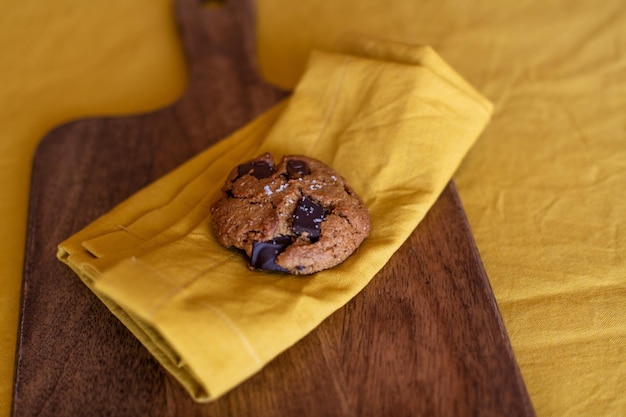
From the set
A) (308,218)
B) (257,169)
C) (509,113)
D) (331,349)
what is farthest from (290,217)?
(509,113)

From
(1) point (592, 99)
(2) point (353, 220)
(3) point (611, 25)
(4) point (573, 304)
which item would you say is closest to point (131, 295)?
(2) point (353, 220)

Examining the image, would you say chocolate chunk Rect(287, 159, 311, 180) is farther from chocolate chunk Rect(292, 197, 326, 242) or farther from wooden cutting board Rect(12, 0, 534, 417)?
wooden cutting board Rect(12, 0, 534, 417)

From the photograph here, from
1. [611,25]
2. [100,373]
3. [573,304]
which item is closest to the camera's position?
[100,373]

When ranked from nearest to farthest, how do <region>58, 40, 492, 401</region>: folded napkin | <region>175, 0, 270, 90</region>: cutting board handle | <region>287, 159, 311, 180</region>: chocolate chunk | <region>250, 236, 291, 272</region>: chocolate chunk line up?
1. <region>58, 40, 492, 401</region>: folded napkin
2. <region>250, 236, 291, 272</region>: chocolate chunk
3. <region>287, 159, 311, 180</region>: chocolate chunk
4. <region>175, 0, 270, 90</region>: cutting board handle

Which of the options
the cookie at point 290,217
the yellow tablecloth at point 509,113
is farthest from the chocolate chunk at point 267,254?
the yellow tablecloth at point 509,113

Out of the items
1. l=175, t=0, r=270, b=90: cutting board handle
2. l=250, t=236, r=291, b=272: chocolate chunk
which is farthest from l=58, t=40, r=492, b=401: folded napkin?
l=175, t=0, r=270, b=90: cutting board handle

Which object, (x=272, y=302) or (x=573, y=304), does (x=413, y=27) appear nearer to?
(x=573, y=304)
